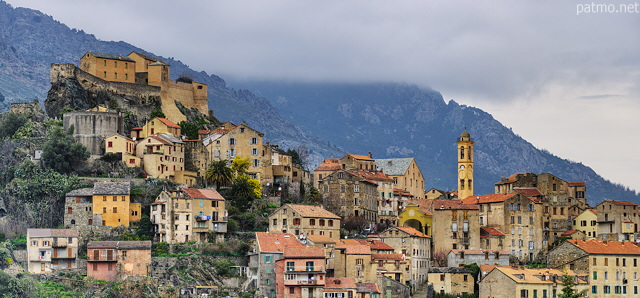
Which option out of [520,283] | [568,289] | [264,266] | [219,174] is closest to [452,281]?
[520,283]

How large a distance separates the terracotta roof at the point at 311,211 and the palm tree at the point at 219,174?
30.8 feet

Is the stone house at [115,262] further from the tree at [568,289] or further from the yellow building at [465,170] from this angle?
the yellow building at [465,170]

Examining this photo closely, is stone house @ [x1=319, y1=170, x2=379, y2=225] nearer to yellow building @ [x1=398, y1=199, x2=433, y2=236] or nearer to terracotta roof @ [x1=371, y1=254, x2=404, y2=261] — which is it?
yellow building @ [x1=398, y1=199, x2=433, y2=236]

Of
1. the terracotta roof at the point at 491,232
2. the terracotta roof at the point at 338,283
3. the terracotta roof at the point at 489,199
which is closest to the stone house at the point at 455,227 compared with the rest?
the terracotta roof at the point at 491,232

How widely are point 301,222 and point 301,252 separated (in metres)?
8.95

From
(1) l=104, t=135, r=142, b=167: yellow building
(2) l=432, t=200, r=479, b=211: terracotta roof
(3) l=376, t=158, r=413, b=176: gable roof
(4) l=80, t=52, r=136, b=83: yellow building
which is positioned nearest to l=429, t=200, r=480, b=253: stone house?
(2) l=432, t=200, r=479, b=211: terracotta roof

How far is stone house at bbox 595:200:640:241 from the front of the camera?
113125mm

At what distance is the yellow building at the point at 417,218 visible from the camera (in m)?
110

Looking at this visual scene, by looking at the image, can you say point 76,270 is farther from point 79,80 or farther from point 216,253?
point 79,80

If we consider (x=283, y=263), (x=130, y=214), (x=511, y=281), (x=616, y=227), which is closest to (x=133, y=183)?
(x=130, y=214)

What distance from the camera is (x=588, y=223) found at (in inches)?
4515

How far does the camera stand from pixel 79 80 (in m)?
122

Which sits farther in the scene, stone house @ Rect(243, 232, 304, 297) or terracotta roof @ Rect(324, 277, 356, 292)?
stone house @ Rect(243, 232, 304, 297)

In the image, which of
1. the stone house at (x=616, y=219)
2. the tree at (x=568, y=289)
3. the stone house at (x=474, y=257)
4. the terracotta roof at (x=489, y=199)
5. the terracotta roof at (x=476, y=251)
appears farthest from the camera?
the stone house at (x=616, y=219)
